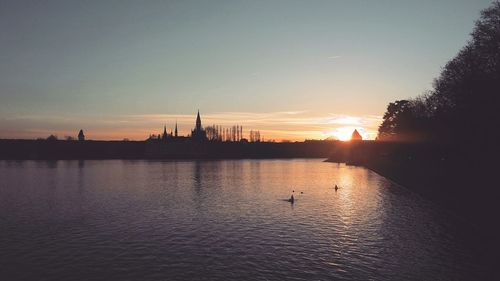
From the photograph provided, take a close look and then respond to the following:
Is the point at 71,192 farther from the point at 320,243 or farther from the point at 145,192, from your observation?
the point at 320,243

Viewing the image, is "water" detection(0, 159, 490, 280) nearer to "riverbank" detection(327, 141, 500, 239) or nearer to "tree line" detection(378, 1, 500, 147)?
"riverbank" detection(327, 141, 500, 239)

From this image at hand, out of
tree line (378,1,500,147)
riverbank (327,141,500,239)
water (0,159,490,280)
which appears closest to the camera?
water (0,159,490,280)

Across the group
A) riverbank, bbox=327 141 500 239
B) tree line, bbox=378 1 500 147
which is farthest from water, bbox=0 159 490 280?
tree line, bbox=378 1 500 147

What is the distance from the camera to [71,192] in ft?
222

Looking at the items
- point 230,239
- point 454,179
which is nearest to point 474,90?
point 454,179

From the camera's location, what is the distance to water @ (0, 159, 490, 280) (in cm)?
2588

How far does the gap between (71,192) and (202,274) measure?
→ 50.1 m

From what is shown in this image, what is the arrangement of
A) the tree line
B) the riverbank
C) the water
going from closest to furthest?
the water, the riverbank, the tree line

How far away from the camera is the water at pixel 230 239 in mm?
25875

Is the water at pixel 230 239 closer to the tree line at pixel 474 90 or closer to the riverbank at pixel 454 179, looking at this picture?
the riverbank at pixel 454 179

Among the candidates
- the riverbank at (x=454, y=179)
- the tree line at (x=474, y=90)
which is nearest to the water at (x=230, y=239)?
the riverbank at (x=454, y=179)

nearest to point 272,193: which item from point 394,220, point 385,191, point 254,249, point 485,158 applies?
point 385,191

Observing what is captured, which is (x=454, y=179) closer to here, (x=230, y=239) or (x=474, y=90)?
(x=474, y=90)

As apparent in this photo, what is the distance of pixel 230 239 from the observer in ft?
112
